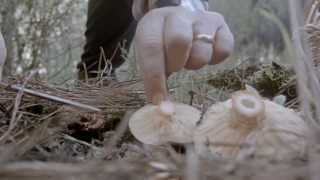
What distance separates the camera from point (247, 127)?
2.39 ft

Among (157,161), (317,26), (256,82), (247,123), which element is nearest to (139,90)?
(256,82)

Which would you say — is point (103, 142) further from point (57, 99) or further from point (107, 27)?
point (107, 27)

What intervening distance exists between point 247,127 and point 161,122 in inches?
6.7

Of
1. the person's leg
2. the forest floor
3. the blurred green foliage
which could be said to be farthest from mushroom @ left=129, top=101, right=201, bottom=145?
the blurred green foliage

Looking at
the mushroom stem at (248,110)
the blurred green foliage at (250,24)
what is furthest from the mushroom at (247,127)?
the blurred green foliage at (250,24)

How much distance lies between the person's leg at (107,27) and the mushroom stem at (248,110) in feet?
6.04

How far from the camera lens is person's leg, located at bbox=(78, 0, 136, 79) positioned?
8.57 ft

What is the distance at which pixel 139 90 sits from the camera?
1.53m

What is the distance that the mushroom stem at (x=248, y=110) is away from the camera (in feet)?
2.36

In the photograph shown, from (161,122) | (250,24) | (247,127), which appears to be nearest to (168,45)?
(161,122)

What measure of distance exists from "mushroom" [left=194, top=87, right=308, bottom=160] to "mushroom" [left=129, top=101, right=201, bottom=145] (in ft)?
0.18

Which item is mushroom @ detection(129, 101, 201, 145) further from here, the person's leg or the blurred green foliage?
the blurred green foliage

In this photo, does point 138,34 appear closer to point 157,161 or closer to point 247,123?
point 247,123

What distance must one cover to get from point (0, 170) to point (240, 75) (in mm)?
1256
